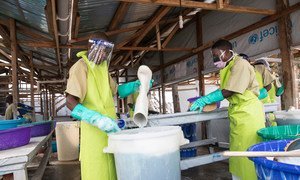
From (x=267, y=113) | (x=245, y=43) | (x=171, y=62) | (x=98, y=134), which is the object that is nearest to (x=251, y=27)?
(x=245, y=43)

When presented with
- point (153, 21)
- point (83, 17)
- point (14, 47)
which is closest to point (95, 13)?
point (83, 17)

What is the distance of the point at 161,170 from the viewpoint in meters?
1.51

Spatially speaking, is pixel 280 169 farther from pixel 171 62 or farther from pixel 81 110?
pixel 171 62

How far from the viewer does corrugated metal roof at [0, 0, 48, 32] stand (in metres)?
3.38

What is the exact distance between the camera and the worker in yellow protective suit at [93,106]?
177cm

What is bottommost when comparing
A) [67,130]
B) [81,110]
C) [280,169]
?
[67,130]

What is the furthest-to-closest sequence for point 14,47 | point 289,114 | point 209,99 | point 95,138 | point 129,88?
point 14,47
point 289,114
point 209,99
point 129,88
point 95,138

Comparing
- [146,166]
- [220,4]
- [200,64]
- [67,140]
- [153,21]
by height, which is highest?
[153,21]

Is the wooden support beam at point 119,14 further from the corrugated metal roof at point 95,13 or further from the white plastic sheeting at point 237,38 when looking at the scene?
the white plastic sheeting at point 237,38

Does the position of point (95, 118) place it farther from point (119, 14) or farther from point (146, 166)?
point (119, 14)

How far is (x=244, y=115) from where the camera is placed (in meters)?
2.37

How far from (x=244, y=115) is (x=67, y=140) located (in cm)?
414


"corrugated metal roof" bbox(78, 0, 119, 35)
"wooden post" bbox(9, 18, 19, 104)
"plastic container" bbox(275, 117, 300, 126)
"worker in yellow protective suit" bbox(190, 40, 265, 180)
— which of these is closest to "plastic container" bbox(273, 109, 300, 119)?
"plastic container" bbox(275, 117, 300, 126)

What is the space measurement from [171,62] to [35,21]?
4.82 meters
